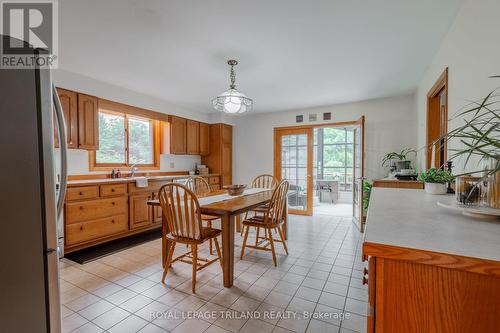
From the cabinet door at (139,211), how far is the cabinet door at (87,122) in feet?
3.19

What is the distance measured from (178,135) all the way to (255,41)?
9.82ft

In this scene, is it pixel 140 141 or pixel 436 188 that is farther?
pixel 140 141

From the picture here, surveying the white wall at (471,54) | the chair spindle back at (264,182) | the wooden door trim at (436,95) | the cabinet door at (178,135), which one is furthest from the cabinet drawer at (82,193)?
the wooden door trim at (436,95)

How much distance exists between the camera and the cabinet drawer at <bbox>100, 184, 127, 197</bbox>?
329 centimetres

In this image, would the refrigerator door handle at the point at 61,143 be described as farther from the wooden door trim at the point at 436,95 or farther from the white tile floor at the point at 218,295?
the wooden door trim at the point at 436,95

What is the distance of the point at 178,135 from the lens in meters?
4.82

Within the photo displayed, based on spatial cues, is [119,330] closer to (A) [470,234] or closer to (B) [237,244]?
(B) [237,244]

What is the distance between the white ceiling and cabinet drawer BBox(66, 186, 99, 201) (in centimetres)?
155

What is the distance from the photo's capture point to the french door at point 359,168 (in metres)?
3.92

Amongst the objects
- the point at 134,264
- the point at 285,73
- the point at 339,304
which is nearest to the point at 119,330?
the point at 134,264

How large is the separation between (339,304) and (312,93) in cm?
324

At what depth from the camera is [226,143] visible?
228 inches

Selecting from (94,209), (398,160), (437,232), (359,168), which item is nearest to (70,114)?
(94,209)

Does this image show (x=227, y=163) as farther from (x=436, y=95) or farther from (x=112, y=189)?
(x=436, y=95)
